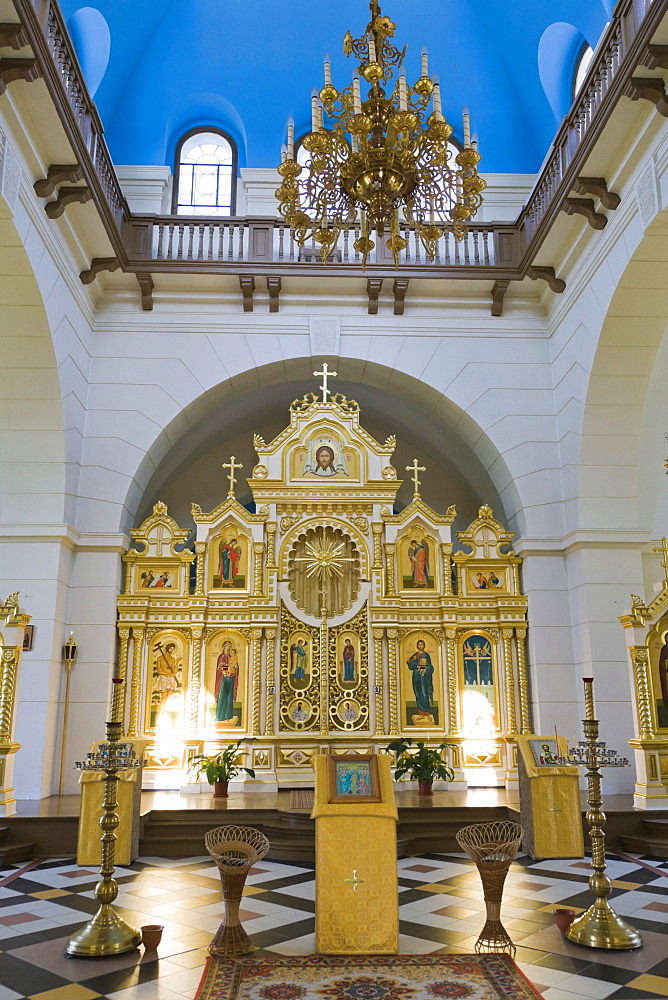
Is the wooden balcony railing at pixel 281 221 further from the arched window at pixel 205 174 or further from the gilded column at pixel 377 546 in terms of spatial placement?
the gilded column at pixel 377 546

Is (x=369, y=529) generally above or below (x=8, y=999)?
above

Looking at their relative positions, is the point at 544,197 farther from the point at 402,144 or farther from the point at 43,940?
the point at 43,940

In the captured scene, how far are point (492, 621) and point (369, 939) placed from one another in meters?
6.57

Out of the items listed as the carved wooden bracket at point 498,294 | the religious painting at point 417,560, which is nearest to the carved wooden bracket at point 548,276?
the carved wooden bracket at point 498,294

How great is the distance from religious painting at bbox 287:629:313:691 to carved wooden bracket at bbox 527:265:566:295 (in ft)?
18.0

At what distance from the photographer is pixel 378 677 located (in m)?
10.6

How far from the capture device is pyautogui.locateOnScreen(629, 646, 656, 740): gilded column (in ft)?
27.8

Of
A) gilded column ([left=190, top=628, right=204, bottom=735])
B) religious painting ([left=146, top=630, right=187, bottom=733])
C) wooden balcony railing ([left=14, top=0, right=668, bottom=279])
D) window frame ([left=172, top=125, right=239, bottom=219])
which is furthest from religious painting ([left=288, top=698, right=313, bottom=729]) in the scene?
window frame ([left=172, top=125, right=239, bottom=219])

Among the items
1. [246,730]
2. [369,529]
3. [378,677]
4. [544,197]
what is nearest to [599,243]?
[544,197]

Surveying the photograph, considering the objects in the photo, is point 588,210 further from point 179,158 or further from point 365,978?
point 365,978

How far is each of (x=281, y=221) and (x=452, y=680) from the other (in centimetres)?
641

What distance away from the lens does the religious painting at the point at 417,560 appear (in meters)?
11.1

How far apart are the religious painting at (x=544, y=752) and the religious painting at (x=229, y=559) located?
175 inches

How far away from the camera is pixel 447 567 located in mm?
11078
